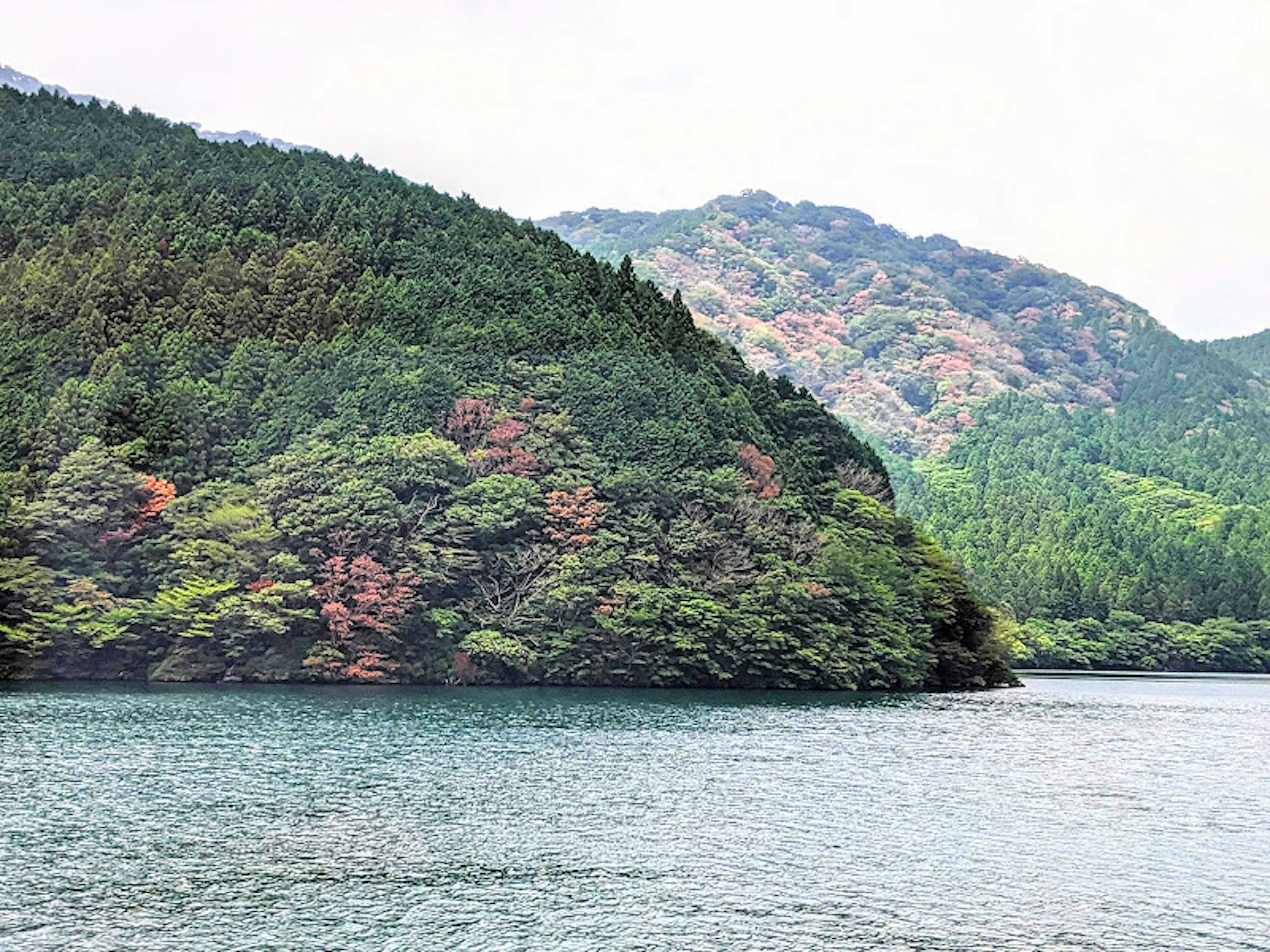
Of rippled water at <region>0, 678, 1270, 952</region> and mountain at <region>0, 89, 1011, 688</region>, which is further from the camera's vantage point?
mountain at <region>0, 89, 1011, 688</region>

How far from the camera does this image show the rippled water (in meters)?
23.7

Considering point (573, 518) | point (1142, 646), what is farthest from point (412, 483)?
point (1142, 646)

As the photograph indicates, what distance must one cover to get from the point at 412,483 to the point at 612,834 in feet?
146

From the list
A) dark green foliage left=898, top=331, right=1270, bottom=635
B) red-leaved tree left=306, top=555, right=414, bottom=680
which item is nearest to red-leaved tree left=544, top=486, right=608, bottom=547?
red-leaved tree left=306, top=555, right=414, bottom=680

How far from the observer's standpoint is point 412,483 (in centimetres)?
7381

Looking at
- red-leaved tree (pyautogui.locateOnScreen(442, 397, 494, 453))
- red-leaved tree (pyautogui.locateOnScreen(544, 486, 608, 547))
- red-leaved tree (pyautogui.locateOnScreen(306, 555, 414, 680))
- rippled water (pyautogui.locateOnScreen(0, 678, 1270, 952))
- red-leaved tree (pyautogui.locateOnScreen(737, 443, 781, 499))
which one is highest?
red-leaved tree (pyautogui.locateOnScreen(442, 397, 494, 453))

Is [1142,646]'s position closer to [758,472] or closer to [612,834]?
[758,472]

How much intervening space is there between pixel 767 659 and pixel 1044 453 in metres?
133

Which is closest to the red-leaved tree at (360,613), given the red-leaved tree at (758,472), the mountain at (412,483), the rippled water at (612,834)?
the mountain at (412,483)

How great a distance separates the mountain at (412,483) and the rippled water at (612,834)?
1726 cm

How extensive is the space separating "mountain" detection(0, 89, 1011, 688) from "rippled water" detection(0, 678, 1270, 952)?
56.6 ft

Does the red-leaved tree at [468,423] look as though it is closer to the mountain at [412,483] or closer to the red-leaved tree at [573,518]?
the mountain at [412,483]

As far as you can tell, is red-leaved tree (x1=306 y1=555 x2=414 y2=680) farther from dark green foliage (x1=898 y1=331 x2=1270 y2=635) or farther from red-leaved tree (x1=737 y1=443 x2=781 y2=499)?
dark green foliage (x1=898 y1=331 x2=1270 y2=635)

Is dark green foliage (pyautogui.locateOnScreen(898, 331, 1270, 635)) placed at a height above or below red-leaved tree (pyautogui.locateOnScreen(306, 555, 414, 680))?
above
